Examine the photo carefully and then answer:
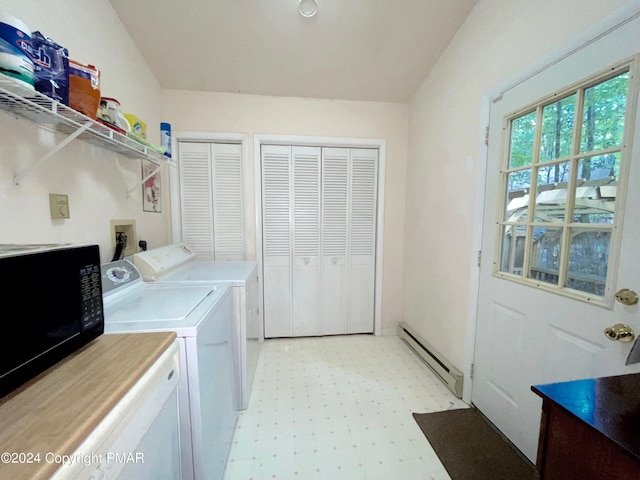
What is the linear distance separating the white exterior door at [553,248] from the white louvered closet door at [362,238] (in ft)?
3.86

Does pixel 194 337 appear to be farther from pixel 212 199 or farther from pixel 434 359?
pixel 434 359

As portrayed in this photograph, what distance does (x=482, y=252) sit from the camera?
5.46ft

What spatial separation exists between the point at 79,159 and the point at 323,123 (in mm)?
1889

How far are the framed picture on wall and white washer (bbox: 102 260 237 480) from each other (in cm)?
76

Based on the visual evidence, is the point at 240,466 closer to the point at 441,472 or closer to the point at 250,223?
the point at 441,472

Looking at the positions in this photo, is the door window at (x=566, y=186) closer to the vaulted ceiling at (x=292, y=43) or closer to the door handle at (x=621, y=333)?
the door handle at (x=621, y=333)

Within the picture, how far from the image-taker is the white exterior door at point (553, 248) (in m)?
0.96

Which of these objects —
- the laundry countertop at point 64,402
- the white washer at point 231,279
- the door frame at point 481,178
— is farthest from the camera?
the white washer at point 231,279

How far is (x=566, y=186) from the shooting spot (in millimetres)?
1164

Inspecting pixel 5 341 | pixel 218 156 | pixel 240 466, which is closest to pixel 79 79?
pixel 5 341

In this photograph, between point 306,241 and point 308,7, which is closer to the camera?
point 308,7

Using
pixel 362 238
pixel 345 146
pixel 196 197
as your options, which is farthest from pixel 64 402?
pixel 345 146

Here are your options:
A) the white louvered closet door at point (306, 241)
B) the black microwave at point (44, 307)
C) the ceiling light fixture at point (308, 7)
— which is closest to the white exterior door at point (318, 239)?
the white louvered closet door at point (306, 241)

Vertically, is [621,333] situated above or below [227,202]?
below
